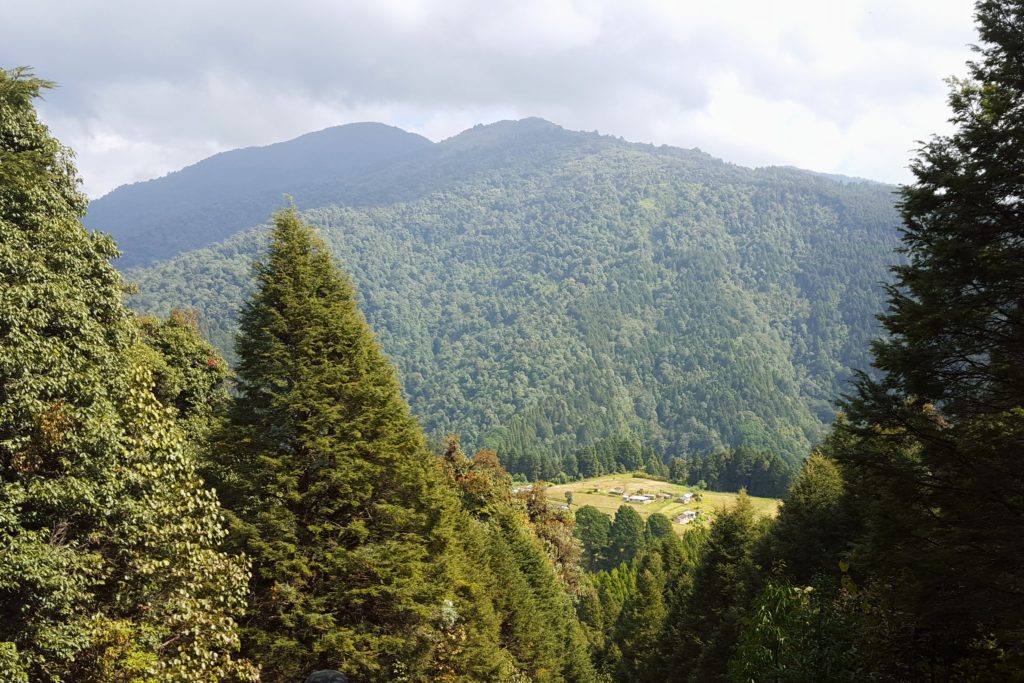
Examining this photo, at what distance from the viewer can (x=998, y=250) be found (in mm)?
10141

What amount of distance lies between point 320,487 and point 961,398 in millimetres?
14051

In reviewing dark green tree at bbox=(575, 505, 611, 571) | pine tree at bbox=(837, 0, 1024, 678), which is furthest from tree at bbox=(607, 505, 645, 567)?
pine tree at bbox=(837, 0, 1024, 678)

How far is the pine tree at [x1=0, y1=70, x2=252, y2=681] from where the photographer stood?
444 inches

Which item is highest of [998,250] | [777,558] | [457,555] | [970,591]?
[998,250]

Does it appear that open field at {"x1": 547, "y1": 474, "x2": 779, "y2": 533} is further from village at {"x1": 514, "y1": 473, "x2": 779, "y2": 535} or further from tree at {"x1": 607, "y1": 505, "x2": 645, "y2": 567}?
tree at {"x1": 607, "y1": 505, "x2": 645, "y2": 567}

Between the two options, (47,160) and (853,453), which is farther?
(47,160)

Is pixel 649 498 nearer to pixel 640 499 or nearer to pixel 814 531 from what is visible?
pixel 640 499

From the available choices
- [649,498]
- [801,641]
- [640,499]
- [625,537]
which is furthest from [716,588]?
[649,498]

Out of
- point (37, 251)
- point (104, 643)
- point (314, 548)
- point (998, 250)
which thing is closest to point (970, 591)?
point (998, 250)

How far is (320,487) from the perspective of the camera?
1592 cm

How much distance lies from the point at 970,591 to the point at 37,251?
18807 mm

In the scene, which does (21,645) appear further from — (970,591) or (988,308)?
(988,308)

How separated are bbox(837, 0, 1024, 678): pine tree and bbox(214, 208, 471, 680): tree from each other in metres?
11.2

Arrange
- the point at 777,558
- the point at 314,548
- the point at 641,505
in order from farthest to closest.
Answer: the point at 641,505 → the point at 777,558 → the point at 314,548
